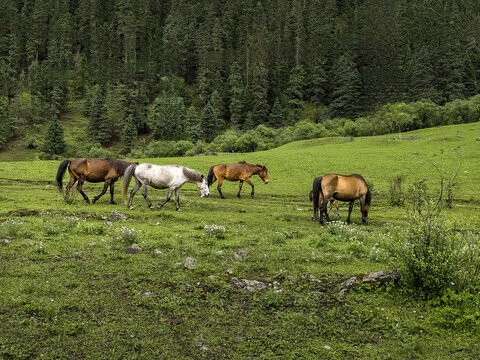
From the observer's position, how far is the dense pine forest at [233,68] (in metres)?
83.5

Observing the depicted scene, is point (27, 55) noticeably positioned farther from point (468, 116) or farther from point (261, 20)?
point (468, 116)

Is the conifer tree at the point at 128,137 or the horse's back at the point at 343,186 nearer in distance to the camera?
the horse's back at the point at 343,186

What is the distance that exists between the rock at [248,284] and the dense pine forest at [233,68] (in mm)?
55029

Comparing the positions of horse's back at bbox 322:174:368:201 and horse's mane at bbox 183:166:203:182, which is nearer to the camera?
horse's back at bbox 322:174:368:201

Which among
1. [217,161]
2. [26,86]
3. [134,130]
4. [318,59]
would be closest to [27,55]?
[26,86]

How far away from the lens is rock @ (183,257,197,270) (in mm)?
7957

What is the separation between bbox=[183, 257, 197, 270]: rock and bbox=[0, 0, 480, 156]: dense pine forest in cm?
5416

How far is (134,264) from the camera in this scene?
8000 millimetres

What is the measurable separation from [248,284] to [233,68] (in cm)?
10901

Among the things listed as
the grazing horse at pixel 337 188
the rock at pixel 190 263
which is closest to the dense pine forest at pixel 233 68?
the grazing horse at pixel 337 188

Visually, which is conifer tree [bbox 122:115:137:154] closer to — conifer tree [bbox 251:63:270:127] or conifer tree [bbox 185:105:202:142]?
conifer tree [bbox 185:105:202:142]

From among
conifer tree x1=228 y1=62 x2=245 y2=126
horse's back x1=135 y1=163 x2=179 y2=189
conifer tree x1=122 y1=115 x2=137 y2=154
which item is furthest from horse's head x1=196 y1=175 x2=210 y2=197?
conifer tree x1=228 y1=62 x2=245 y2=126

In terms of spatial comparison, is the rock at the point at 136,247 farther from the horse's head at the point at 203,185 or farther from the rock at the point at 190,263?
the horse's head at the point at 203,185

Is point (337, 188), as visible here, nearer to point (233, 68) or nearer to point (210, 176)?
point (210, 176)
